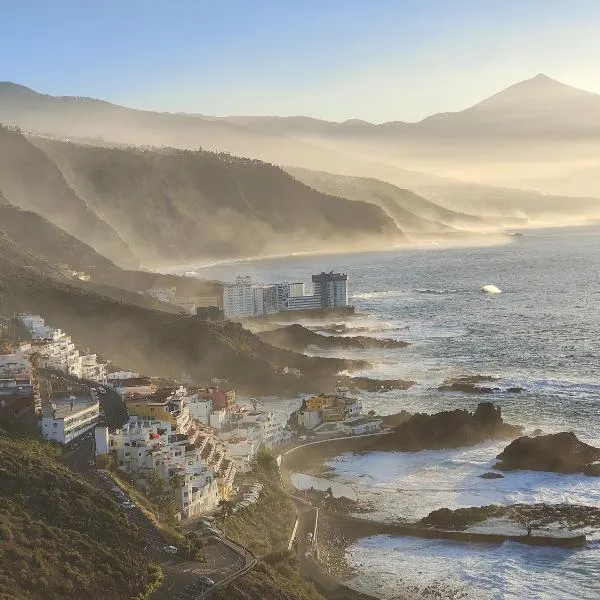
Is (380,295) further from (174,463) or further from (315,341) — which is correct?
(174,463)

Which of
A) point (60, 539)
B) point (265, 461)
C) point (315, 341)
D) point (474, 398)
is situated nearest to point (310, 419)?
point (265, 461)

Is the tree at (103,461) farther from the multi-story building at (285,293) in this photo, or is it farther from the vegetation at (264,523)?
the multi-story building at (285,293)

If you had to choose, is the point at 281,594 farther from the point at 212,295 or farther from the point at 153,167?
the point at 153,167

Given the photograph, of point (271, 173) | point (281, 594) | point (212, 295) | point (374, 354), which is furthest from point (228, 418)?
point (271, 173)

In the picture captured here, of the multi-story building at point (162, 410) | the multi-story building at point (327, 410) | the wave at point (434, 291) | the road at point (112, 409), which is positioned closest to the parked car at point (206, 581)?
the road at point (112, 409)

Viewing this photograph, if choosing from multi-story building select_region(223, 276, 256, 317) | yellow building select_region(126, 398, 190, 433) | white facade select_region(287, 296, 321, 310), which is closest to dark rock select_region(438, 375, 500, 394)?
yellow building select_region(126, 398, 190, 433)

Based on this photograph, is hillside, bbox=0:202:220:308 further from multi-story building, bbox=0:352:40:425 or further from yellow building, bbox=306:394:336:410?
multi-story building, bbox=0:352:40:425
